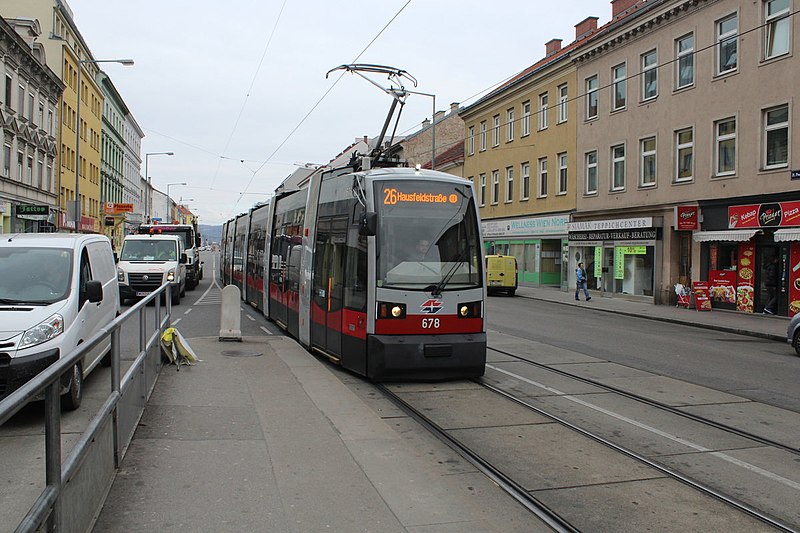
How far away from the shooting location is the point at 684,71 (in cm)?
2561

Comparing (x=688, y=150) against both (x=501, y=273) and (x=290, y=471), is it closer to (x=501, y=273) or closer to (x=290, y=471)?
(x=501, y=273)

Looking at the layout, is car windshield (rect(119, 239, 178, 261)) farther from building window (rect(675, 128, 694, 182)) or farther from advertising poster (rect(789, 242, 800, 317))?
advertising poster (rect(789, 242, 800, 317))

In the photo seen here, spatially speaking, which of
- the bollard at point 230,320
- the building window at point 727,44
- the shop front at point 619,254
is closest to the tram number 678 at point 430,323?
the bollard at point 230,320

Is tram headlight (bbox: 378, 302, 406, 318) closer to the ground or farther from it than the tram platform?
farther from it

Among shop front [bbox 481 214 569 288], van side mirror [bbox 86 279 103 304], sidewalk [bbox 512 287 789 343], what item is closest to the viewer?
van side mirror [bbox 86 279 103 304]

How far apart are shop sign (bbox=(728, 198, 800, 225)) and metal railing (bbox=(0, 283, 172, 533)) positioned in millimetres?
19465

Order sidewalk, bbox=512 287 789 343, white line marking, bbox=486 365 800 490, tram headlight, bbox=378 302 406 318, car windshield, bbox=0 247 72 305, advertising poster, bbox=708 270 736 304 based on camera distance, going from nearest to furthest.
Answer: white line marking, bbox=486 365 800 490 < car windshield, bbox=0 247 72 305 < tram headlight, bbox=378 302 406 318 < sidewalk, bbox=512 287 789 343 < advertising poster, bbox=708 270 736 304

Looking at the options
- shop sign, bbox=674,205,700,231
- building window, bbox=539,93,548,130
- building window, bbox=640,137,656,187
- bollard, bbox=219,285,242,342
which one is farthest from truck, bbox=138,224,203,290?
shop sign, bbox=674,205,700,231

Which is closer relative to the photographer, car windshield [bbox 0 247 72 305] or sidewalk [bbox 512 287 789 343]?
car windshield [bbox 0 247 72 305]

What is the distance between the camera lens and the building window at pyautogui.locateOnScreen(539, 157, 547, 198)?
1419 inches

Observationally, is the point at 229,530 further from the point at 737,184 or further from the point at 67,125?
the point at 67,125

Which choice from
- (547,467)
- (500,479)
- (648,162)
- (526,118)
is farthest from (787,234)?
(526,118)

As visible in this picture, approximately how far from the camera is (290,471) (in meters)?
5.57

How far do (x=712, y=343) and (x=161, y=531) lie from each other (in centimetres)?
1422
